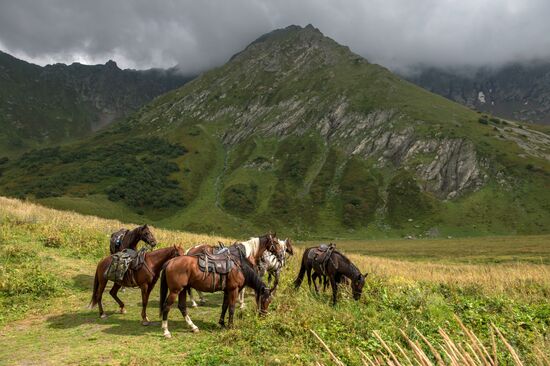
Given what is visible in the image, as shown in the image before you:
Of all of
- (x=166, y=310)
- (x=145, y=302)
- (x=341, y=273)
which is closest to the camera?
(x=166, y=310)

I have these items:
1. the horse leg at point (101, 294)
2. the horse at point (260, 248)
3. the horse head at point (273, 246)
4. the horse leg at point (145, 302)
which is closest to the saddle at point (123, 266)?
the horse leg at point (101, 294)

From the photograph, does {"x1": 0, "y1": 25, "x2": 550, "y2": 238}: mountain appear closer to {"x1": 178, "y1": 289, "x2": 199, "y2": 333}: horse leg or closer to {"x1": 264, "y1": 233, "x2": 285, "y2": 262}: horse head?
{"x1": 264, "y1": 233, "x2": 285, "y2": 262}: horse head

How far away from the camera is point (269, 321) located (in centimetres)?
1180

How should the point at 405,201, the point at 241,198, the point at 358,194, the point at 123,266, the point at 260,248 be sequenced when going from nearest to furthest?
the point at 123,266, the point at 260,248, the point at 405,201, the point at 358,194, the point at 241,198

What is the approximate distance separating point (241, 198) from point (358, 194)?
43.7 m

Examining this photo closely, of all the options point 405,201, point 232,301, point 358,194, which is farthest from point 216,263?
point 358,194

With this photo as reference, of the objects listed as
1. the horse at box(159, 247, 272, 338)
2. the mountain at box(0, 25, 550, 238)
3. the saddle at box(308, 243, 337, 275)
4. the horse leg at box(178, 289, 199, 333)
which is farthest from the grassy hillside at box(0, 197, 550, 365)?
the mountain at box(0, 25, 550, 238)

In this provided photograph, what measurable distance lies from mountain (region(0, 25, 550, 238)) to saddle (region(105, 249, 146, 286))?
359 ft

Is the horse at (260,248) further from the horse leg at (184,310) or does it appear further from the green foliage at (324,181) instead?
the green foliage at (324,181)

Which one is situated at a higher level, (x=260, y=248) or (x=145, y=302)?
(x=260, y=248)

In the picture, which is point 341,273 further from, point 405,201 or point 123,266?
point 405,201

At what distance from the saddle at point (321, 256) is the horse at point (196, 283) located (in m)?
3.75

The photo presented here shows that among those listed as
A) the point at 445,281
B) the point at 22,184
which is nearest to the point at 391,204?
the point at 445,281

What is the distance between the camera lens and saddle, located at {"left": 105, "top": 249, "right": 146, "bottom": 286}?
13.2 metres
